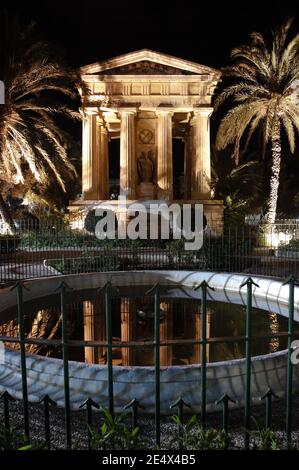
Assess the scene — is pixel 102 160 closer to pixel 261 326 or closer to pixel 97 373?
pixel 261 326

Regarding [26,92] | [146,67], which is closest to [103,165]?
[146,67]

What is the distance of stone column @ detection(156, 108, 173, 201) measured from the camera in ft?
86.5

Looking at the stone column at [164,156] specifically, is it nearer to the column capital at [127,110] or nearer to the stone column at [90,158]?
the column capital at [127,110]

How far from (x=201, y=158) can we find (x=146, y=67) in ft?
22.1

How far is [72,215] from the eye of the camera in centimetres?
2497

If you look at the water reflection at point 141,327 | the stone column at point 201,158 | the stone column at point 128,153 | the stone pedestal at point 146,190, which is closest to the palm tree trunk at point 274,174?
the stone column at point 201,158

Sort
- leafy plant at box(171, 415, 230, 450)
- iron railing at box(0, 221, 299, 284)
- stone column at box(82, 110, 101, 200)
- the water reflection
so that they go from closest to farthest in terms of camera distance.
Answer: leafy plant at box(171, 415, 230, 450) → the water reflection → iron railing at box(0, 221, 299, 284) → stone column at box(82, 110, 101, 200)

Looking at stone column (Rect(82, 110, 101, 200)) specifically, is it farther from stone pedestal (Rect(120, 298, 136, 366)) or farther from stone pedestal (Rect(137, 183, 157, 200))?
stone pedestal (Rect(120, 298, 136, 366))

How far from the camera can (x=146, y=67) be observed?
85.0 ft

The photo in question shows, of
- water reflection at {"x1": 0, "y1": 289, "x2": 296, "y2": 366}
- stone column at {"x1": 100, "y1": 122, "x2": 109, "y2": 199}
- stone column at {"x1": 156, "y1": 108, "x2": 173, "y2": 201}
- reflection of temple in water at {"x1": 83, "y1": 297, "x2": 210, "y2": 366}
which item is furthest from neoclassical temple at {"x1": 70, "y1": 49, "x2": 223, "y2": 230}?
reflection of temple in water at {"x1": 83, "y1": 297, "x2": 210, "y2": 366}

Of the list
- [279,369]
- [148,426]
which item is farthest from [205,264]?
[148,426]

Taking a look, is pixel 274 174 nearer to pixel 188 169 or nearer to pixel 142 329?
pixel 188 169

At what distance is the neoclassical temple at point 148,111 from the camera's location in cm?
2578

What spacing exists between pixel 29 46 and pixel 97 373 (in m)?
17.9
